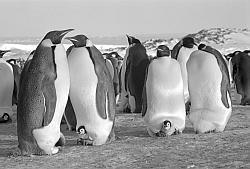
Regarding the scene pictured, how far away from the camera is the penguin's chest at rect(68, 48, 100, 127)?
6.21 metres

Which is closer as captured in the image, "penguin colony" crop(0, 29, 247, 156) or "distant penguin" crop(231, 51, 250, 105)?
"penguin colony" crop(0, 29, 247, 156)

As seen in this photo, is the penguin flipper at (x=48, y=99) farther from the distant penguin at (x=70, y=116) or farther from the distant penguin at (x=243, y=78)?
the distant penguin at (x=243, y=78)

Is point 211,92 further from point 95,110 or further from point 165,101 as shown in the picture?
point 95,110

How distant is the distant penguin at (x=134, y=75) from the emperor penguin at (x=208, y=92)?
246 centimetres

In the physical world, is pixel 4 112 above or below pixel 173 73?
below

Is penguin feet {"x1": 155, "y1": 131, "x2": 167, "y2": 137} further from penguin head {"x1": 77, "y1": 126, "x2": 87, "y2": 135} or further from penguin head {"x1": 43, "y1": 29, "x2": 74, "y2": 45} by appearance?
penguin head {"x1": 43, "y1": 29, "x2": 74, "y2": 45}

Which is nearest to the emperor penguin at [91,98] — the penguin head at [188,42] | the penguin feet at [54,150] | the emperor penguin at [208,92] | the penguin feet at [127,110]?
the penguin feet at [54,150]

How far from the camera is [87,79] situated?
6238mm

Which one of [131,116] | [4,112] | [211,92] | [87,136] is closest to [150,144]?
[87,136]

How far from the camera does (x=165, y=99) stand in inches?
268

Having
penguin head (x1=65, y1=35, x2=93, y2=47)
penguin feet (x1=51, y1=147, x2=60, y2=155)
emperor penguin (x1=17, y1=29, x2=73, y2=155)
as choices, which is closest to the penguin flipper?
emperor penguin (x1=17, y1=29, x2=73, y2=155)

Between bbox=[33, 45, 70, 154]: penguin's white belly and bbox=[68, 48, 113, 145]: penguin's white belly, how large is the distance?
1.21 ft

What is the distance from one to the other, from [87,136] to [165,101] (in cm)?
121

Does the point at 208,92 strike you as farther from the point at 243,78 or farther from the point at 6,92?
the point at 243,78
